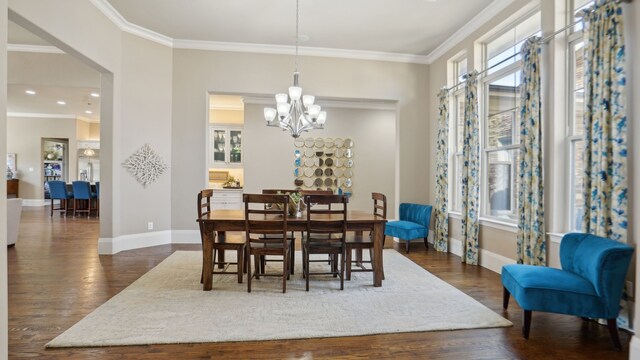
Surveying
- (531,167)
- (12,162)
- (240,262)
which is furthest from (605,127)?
(12,162)

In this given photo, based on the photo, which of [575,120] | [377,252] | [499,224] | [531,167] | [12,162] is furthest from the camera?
[12,162]

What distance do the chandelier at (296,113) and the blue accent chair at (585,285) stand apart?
2778mm

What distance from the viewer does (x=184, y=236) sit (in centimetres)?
573

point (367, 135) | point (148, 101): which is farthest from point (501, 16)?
point (148, 101)

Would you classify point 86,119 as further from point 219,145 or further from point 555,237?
point 555,237

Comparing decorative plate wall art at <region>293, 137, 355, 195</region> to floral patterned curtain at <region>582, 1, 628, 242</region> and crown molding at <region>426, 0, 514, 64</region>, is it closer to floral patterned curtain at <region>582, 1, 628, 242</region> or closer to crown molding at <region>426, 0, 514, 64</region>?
crown molding at <region>426, 0, 514, 64</region>

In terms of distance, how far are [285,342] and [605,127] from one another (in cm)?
302

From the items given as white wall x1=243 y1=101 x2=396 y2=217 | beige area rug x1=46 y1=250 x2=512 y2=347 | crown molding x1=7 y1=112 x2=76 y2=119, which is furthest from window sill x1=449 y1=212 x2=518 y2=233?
crown molding x1=7 y1=112 x2=76 y2=119

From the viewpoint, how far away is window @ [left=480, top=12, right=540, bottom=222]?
4.18 metres

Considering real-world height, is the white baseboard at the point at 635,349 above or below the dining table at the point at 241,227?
below

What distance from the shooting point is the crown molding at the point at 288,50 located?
5.64m

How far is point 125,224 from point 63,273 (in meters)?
1.28

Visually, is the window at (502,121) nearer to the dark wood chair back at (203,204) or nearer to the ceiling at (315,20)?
the ceiling at (315,20)

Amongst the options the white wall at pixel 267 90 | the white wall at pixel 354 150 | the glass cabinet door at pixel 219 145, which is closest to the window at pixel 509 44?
the white wall at pixel 267 90
